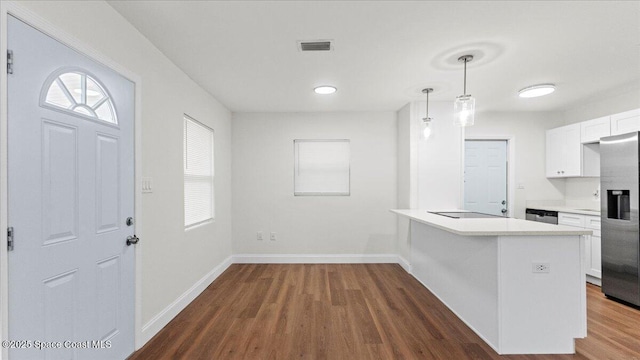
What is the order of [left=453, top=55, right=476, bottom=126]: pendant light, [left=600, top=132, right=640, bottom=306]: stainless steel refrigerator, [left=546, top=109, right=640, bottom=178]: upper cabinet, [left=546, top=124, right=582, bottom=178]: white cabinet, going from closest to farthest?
[left=453, top=55, right=476, bottom=126]: pendant light → [left=600, top=132, right=640, bottom=306]: stainless steel refrigerator → [left=546, top=109, right=640, bottom=178]: upper cabinet → [left=546, top=124, right=582, bottom=178]: white cabinet

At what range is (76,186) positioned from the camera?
1.69 metres

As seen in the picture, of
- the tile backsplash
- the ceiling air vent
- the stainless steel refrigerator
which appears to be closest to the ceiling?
the ceiling air vent

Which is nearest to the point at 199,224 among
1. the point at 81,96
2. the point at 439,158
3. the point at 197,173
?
the point at 197,173

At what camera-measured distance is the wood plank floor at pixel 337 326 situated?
7.41ft

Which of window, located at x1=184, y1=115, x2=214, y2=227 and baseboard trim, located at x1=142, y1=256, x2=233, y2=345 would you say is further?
window, located at x1=184, y1=115, x2=214, y2=227

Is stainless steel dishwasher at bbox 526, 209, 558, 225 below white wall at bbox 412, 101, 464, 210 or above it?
below

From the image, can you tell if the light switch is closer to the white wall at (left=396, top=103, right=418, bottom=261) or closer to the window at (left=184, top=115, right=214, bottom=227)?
the window at (left=184, top=115, right=214, bottom=227)

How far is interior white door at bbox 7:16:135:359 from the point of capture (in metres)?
1.38

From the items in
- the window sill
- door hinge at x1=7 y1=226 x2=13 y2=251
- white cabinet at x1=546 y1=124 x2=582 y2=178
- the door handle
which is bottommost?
the window sill

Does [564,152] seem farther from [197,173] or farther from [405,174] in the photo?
[197,173]

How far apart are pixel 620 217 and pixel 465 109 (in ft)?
7.98

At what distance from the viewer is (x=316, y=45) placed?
251 cm

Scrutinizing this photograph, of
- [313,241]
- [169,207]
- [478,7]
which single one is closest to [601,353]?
[478,7]

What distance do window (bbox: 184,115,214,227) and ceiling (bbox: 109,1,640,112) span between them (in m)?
0.61
